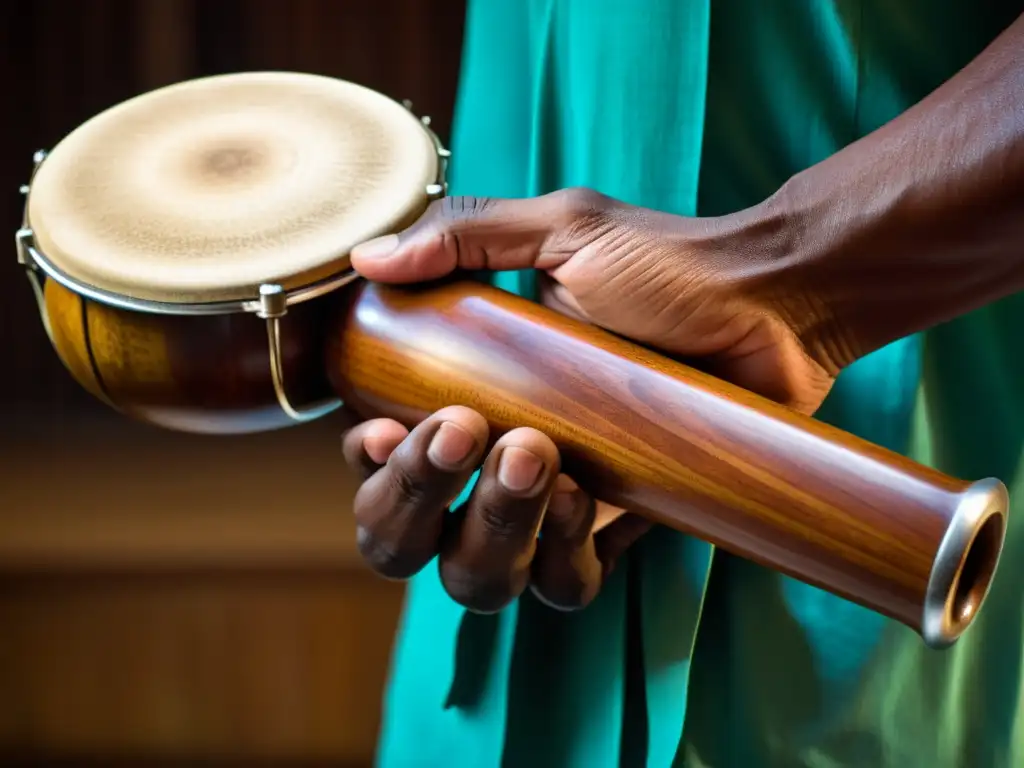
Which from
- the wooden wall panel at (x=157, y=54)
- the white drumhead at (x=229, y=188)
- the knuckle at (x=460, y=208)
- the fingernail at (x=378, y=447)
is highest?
the knuckle at (x=460, y=208)

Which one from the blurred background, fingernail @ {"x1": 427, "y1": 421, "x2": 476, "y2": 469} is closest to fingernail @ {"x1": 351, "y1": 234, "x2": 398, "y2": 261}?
fingernail @ {"x1": 427, "y1": 421, "x2": 476, "y2": 469}

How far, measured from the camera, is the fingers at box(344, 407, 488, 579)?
0.54 meters

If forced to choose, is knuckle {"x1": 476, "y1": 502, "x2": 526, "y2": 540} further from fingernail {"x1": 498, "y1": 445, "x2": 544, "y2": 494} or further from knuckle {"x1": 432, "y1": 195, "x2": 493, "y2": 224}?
knuckle {"x1": 432, "y1": 195, "x2": 493, "y2": 224}

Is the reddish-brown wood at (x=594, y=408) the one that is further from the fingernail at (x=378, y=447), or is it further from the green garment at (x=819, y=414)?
the green garment at (x=819, y=414)

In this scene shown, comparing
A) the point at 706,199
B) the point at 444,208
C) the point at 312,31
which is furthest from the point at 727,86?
the point at 312,31

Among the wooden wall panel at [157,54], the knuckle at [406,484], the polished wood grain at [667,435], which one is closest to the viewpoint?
the polished wood grain at [667,435]

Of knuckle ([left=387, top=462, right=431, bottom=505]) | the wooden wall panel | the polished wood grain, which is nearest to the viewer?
the polished wood grain

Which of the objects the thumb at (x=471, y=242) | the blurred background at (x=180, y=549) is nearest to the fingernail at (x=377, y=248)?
the thumb at (x=471, y=242)

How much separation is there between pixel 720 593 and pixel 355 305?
0.90 ft

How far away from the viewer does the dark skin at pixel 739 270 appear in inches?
20.0

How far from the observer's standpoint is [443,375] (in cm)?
56

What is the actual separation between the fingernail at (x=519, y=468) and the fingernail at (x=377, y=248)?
0.42ft

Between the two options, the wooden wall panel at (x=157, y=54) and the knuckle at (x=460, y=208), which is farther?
the wooden wall panel at (x=157, y=54)

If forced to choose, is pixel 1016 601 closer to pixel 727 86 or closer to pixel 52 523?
pixel 727 86
